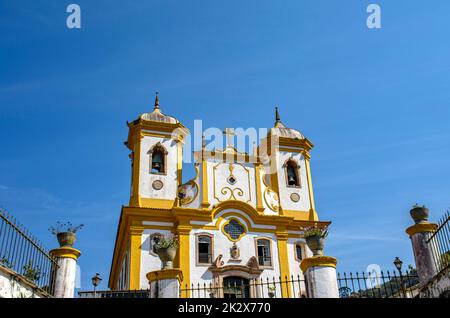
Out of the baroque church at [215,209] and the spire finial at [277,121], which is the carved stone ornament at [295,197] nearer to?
the baroque church at [215,209]

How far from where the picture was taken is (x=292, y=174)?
→ 3512cm

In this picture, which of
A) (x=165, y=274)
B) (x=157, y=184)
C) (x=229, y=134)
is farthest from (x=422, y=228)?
(x=229, y=134)

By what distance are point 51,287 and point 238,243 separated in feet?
55.8

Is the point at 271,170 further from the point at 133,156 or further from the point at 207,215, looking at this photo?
the point at 133,156

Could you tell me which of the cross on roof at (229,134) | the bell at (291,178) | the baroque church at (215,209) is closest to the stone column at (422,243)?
the baroque church at (215,209)

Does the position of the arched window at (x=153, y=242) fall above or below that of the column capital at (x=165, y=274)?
above

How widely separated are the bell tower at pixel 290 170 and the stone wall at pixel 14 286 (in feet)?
73.1

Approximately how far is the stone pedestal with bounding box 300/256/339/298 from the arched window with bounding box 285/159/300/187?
21.4 meters

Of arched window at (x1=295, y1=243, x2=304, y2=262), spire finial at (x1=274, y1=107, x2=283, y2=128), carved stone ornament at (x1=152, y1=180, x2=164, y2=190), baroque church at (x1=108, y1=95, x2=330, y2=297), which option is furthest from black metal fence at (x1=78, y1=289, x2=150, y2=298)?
spire finial at (x1=274, y1=107, x2=283, y2=128)

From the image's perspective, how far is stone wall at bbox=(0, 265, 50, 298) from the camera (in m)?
10.3

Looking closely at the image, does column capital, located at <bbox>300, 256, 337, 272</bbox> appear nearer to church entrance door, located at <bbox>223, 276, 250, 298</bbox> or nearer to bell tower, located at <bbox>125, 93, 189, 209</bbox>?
church entrance door, located at <bbox>223, 276, 250, 298</bbox>

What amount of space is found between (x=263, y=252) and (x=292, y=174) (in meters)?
7.57

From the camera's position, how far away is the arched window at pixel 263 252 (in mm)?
29172
